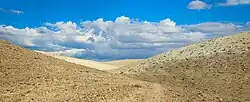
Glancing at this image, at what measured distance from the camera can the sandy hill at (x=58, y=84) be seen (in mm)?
20188

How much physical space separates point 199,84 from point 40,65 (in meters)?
11.8

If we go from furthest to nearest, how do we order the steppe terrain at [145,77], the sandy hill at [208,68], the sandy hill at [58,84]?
the sandy hill at [208,68] < the steppe terrain at [145,77] < the sandy hill at [58,84]

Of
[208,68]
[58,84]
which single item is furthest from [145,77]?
[58,84]

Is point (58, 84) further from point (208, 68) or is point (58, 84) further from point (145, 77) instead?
point (208, 68)

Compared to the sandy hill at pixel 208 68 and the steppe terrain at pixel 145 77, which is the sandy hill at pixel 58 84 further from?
the sandy hill at pixel 208 68

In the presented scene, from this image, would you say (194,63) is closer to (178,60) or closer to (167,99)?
(178,60)

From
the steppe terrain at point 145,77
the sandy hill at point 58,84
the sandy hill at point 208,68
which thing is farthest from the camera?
the sandy hill at point 208,68

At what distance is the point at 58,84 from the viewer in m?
22.2

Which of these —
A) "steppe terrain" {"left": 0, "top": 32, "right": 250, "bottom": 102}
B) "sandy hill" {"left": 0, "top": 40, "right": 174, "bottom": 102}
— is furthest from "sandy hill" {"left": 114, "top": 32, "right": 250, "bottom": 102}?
"sandy hill" {"left": 0, "top": 40, "right": 174, "bottom": 102}

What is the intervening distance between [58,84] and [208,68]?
53.8 ft

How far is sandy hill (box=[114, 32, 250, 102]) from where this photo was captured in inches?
1174

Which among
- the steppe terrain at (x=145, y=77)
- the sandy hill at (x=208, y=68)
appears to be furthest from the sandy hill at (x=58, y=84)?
the sandy hill at (x=208, y=68)

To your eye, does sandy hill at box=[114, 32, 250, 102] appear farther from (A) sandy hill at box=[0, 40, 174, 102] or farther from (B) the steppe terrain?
(A) sandy hill at box=[0, 40, 174, 102]

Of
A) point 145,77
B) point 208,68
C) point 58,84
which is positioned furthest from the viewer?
point 208,68
